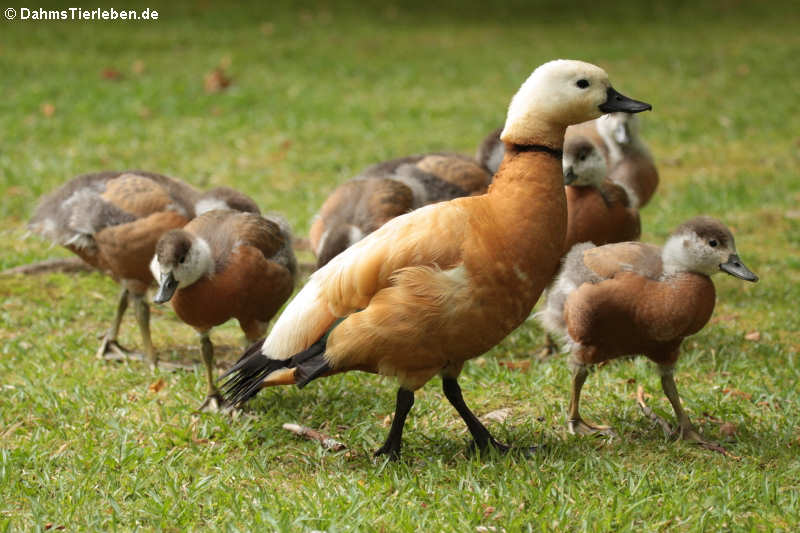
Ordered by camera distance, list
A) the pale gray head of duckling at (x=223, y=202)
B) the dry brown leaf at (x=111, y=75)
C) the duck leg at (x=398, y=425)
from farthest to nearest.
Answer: the dry brown leaf at (x=111, y=75), the pale gray head of duckling at (x=223, y=202), the duck leg at (x=398, y=425)

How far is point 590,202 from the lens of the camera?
19.1ft

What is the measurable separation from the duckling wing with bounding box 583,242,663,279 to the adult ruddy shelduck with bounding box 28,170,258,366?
2359mm

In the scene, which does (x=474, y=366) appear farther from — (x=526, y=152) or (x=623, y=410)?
(x=526, y=152)

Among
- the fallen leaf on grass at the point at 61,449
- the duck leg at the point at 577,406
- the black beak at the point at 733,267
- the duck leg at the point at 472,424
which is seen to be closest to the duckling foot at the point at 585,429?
the duck leg at the point at 577,406

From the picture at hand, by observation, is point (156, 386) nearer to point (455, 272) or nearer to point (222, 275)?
point (222, 275)

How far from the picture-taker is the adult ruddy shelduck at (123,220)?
5.70 meters

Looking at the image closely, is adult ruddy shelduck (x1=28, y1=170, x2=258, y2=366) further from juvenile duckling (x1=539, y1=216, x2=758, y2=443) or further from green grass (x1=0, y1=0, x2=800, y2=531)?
juvenile duckling (x1=539, y1=216, x2=758, y2=443)

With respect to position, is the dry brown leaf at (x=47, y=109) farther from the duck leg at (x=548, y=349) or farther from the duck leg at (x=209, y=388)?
the duck leg at (x=548, y=349)

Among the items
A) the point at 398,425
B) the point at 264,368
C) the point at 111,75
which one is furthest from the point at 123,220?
the point at 111,75

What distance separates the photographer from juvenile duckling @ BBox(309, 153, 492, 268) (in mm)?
6043

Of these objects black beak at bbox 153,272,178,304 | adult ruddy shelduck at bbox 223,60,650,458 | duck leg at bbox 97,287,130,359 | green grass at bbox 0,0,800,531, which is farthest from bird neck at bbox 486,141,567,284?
duck leg at bbox 97,287,130,359

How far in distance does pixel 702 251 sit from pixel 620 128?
2796 mm

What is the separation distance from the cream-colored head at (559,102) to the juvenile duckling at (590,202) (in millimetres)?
1583

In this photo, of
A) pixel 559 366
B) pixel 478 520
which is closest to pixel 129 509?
pixel 478 520
